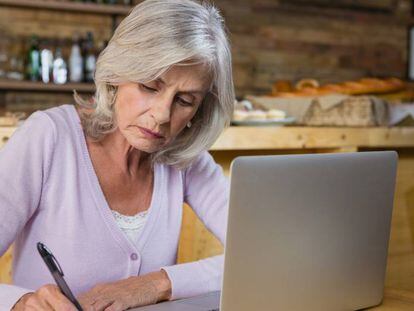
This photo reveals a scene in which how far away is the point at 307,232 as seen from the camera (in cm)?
103

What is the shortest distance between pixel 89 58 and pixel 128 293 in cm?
291

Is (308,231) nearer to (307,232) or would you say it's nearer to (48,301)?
(307,232)

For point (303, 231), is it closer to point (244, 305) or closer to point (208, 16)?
point (244, 305)

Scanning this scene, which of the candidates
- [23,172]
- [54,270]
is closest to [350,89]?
[23,172]

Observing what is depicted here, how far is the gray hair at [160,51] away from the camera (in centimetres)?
130

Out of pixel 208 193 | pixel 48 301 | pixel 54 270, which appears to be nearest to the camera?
pixel 54 270

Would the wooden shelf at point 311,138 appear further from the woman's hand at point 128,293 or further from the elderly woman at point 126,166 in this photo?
the woman's hand at point 128,293

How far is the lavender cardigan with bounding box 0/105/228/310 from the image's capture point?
1.35m

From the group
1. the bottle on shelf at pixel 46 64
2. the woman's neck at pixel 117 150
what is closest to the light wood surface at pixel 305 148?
the woman's neck at pixel 117 150

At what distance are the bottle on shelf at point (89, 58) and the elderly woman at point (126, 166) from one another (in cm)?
246

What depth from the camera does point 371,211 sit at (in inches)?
44.5

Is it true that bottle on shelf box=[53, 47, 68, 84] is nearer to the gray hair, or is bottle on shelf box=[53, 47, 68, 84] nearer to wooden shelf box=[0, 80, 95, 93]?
wooden shelf box=[0, 80, 95, 93]

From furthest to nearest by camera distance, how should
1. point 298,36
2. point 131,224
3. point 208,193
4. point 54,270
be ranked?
point 298,36 → point 208,193 → point 131,224 → point 54,270

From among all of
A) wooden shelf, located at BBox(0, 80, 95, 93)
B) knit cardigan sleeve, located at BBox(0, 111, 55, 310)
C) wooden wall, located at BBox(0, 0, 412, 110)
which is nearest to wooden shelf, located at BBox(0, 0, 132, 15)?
wooden wall, located at BBox(0, 0, 412, 110)
